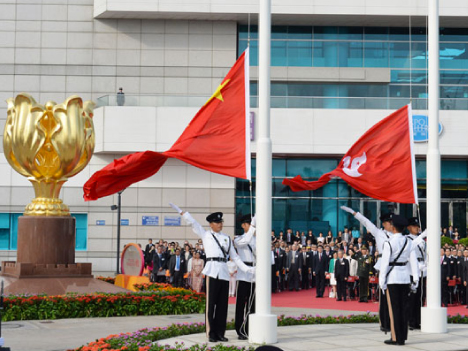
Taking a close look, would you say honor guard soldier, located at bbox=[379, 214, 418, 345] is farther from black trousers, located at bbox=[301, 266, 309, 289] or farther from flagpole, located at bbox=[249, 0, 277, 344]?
black trousers, located at bbox=[301, 266, 309, 289]

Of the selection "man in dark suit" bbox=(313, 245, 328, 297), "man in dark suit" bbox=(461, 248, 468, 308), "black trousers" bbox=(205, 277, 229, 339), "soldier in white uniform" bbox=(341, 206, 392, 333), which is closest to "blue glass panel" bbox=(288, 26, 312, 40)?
"man in dark suit" bbox=(313, 245, 328, 297)

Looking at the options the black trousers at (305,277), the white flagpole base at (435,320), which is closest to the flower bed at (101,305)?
the white flagpole base at (435,320)

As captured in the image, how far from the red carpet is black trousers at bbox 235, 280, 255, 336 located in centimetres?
718

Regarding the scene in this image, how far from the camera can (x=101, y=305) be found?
1648 centimetres

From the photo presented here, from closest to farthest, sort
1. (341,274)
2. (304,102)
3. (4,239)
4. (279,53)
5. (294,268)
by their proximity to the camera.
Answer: (341,274) < (294,268) < (304,102) < (4,239) < (279,53)

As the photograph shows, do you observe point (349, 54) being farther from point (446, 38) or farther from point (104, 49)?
point (104, 49)

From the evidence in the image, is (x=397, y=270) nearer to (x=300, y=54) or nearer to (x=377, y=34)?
(x=300, y=54)

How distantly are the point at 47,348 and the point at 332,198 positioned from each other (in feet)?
80.9

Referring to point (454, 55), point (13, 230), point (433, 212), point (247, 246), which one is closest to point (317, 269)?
point (433, 212)

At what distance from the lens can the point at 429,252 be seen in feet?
44.2

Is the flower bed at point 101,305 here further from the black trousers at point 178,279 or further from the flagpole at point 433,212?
the black trousers at point 178,279

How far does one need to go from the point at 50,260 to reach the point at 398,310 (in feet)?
31.1

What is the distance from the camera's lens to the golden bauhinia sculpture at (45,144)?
18.4 m

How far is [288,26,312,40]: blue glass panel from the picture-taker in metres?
35.8
